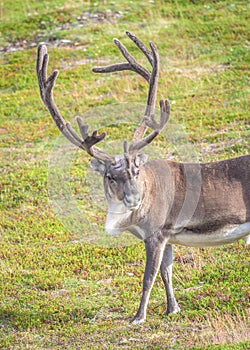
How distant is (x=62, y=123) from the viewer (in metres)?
10.5

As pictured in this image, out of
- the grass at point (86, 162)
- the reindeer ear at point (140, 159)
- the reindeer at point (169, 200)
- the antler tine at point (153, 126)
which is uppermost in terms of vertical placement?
the antler tine at point (153, 126)

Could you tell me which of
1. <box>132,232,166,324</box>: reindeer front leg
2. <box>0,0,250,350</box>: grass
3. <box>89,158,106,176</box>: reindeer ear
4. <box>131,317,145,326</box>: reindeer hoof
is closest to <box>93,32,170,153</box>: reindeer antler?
<box>89,158,106,176</box>: reindeer ear

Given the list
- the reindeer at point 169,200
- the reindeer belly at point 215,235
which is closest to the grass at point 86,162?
the reindeer at point 169,200

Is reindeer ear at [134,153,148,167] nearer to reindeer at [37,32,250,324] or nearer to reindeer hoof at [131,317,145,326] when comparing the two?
reindeer at [37,32,250,324]

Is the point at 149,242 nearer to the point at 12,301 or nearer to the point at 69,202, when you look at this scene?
the point at 12,301

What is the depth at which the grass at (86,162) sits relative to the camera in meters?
10.5

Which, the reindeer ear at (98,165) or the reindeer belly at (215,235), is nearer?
the reindeer ear at (98,165)

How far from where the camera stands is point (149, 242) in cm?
1028

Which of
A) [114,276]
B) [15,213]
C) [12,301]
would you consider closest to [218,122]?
[15,213]

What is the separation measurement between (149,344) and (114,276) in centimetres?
255

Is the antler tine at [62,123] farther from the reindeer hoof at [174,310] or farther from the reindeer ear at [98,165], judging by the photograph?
the reindeer hoof at [174,310]

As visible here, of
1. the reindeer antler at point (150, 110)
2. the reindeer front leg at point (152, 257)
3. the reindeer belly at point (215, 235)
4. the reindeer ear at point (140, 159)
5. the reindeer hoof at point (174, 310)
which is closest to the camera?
the reindeer ear at point (140, 159)

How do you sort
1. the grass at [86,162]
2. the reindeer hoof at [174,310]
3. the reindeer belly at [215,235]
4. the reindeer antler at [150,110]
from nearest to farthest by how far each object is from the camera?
the reindeer antler at [150,110], the reindeer belly at [215,235], the grass at [86,162], the reindeer hoof at [174,310]

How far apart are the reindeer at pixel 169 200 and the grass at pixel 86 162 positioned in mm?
768
